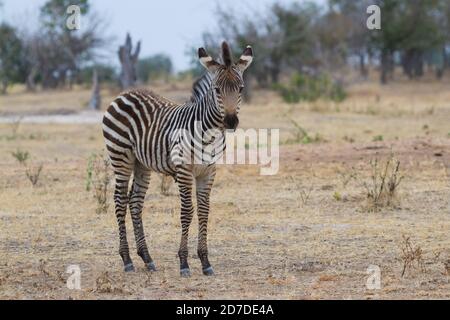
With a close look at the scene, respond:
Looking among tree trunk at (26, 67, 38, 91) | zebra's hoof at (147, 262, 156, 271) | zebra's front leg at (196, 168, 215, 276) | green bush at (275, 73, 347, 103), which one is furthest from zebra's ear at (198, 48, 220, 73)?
tree trunk at (26, 67, 38, 91)

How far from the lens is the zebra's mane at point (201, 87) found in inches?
287

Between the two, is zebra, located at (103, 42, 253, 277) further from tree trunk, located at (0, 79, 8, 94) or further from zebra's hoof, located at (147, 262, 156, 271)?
tree trunk, located at (0, 79, 8, 94)

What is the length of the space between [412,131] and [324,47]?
26.8m

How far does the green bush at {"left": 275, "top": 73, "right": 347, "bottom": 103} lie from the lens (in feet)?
91.7

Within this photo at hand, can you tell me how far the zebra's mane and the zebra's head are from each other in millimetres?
222

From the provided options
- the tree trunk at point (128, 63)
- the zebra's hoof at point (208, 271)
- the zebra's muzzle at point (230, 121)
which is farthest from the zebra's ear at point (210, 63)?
the tree trunk at point (128, 63)

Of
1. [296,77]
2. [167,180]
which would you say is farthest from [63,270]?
[296,77]

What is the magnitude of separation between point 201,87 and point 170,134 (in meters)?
0.46

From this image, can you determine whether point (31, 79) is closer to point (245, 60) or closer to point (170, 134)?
point (170, 134)

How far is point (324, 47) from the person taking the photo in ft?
150

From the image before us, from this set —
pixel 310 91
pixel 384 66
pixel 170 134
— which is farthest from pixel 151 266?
pixel 384 66

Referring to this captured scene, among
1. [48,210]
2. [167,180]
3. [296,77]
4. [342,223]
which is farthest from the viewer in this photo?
[296,77]

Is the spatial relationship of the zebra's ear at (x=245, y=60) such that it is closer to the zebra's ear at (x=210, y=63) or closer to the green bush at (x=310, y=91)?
the zebra's ear at (x=210, y=63)

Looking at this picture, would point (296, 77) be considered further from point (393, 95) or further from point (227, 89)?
point (227, 89)
